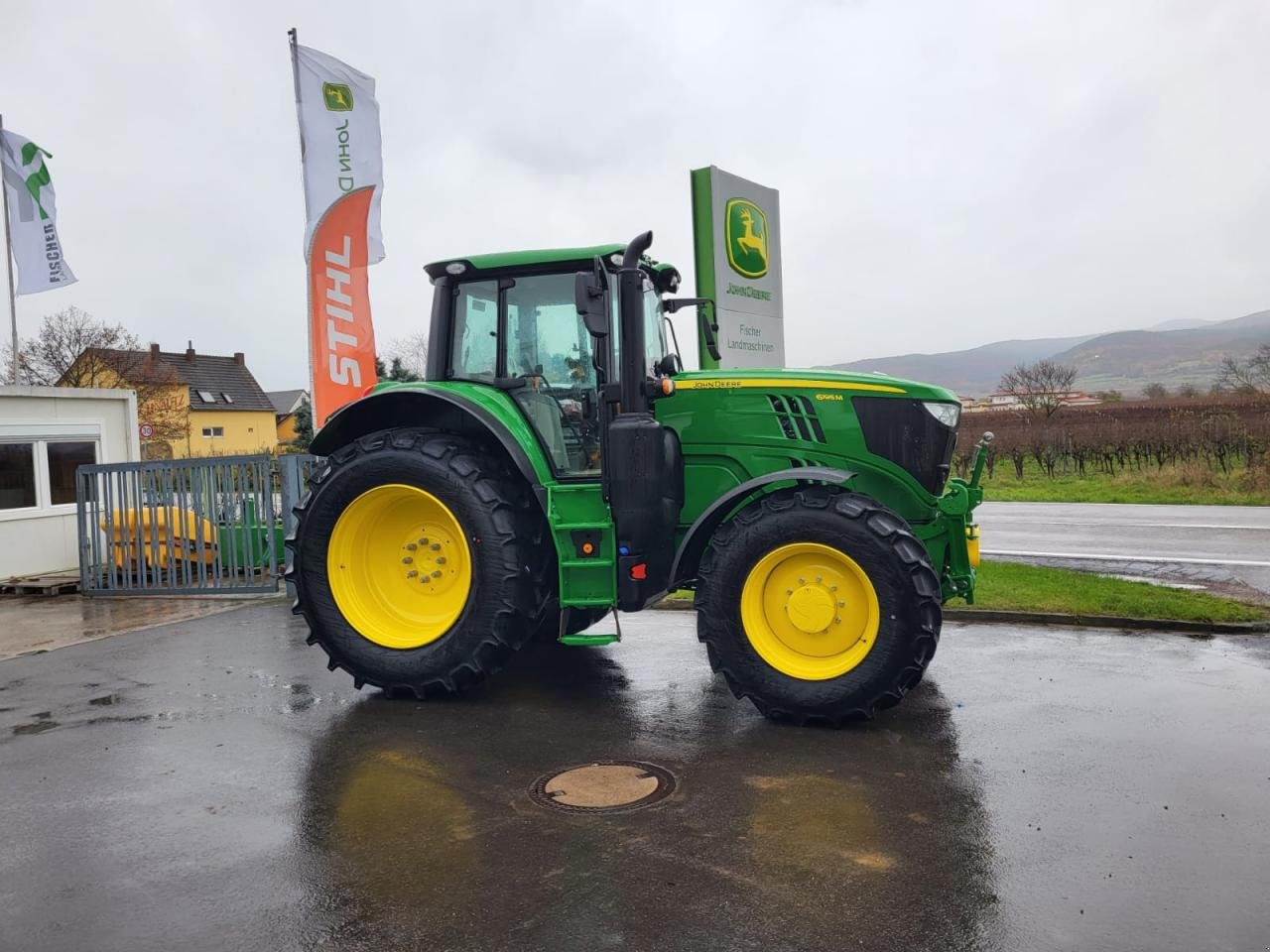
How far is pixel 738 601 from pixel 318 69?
9412 mm

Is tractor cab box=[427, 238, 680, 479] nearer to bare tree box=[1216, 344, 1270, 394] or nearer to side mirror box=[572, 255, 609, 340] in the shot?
side mirror box=[572, 255, 609, 340]

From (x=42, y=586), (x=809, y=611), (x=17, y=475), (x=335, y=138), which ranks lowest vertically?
(x=42, y=586)

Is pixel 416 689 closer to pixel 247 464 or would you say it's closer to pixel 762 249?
pixel 247 464

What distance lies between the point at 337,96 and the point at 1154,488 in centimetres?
1743

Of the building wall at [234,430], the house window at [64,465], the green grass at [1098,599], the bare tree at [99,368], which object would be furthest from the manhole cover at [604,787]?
the building wall at [234,430]

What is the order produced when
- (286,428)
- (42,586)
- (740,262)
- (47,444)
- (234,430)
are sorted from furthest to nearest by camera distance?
(286,428)
(234,430)
(47,444)
(42,586)
(740,262)

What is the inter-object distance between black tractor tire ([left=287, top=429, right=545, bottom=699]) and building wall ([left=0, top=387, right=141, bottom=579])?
7.52 metres

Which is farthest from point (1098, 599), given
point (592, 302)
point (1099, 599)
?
point (592, 302)

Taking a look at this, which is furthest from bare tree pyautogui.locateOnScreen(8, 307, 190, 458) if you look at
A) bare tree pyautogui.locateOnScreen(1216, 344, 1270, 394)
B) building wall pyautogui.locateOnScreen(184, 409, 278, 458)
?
bare tree pyautogui.locateOnScreen(1216, 344, 1270, 394)

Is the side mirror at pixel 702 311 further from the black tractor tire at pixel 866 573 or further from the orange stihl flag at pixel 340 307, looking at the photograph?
the orange stihl flag at pixel 340 307

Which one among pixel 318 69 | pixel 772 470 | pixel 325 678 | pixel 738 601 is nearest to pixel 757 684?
pixel 738 601

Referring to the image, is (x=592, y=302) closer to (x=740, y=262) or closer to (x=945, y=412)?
(x=945, y=412)

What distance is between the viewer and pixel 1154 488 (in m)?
20.5

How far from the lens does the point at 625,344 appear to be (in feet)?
18.5
